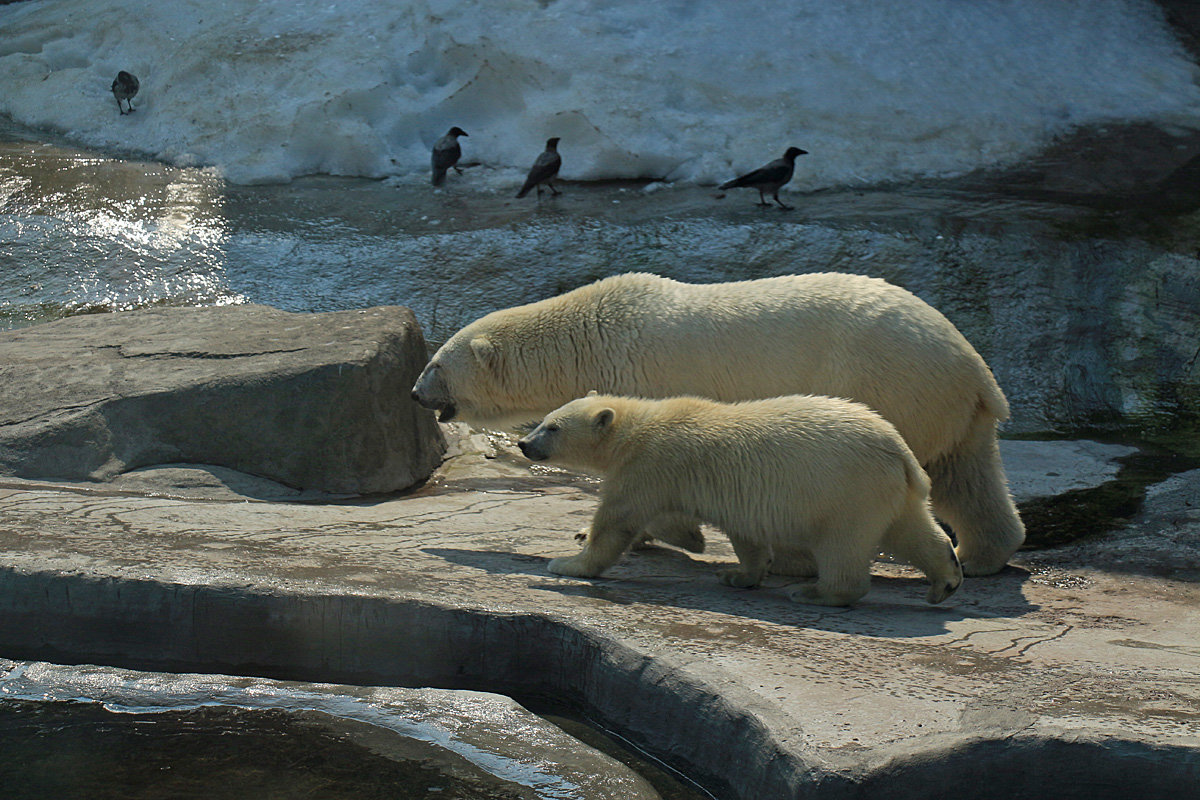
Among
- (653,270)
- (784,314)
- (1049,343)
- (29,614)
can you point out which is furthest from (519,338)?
(1049,343)

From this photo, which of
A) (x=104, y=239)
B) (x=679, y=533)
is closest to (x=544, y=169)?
(x=104, y=239)

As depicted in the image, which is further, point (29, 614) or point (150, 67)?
point (150, 67)

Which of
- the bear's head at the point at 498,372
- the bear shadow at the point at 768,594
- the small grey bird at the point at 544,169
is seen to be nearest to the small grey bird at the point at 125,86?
the small grey bird at the point at 544,169

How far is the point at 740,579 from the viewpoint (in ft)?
13.7

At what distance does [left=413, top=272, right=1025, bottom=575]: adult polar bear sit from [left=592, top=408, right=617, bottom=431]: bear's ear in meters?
0.74

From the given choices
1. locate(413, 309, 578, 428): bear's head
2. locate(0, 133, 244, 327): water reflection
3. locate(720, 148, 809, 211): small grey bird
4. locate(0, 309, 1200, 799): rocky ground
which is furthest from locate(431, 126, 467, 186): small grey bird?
locate(0, 309, 1200, 799): rocky ground

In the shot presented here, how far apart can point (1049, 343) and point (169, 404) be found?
519cm

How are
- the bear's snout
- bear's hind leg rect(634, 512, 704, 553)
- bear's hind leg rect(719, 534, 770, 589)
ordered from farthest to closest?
1. bear's hind leg rect(634, 512, 704, 553)
2. the bear's snout
3. bear's hind leg rect(719, 534, 770, 589)

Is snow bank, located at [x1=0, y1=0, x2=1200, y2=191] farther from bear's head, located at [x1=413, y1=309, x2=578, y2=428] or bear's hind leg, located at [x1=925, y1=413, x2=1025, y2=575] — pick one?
bear's hind leg, located at [x1=925, y1=413, x2=1025, y2=575]

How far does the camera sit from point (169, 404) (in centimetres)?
541

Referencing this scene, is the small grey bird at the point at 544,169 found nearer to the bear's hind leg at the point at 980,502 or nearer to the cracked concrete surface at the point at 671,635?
the cracked concrete surface at the point at 671,635

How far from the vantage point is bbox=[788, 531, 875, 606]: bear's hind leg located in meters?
3.85

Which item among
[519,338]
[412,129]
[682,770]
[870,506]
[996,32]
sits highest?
[996,32]

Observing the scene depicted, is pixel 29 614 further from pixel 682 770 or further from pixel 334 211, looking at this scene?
pixel 334 211
